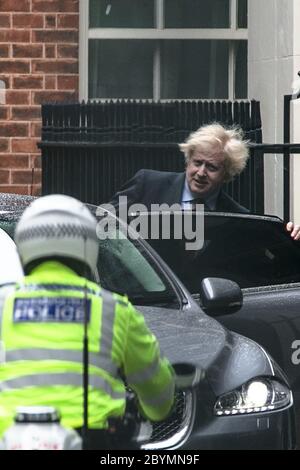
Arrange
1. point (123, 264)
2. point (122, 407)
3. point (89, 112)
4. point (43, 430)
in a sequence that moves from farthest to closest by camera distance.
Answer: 1. point (89, 112)
2. point (123, 264)
3. point (122, 407)
4. point (43, 430)

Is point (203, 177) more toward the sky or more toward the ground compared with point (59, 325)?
more toward the sky

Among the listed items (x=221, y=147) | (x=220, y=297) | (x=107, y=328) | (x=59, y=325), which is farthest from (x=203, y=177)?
(x=59, y=325)

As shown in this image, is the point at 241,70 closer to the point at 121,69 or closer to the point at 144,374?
the point at 121,69

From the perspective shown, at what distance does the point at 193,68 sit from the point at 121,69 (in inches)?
23.4

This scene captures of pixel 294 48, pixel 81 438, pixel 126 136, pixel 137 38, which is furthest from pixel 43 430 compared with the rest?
pixel 137 38

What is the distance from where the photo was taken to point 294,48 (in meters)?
11.0

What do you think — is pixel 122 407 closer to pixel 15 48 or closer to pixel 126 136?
pixel 126 136

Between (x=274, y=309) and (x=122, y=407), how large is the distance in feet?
10.3

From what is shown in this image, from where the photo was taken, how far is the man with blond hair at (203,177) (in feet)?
25.9

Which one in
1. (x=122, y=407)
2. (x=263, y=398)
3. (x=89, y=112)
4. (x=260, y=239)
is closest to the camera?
(x=122, y=407)

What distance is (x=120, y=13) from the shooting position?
39.4ft

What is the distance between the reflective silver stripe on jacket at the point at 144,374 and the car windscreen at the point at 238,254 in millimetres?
3473

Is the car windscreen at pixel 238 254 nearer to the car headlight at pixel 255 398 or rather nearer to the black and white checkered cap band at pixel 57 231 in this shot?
the car headlight at pixel 255 398

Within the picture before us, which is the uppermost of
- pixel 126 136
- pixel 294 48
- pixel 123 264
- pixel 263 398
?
pixel 294 48
